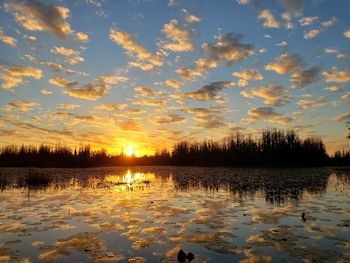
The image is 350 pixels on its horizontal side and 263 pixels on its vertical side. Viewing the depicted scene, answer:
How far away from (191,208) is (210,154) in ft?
366

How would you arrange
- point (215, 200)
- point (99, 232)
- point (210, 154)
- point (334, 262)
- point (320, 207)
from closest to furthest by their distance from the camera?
point (334, 262) < point (99, 232) < point (320, 207) < point (215, 200) < point (210, 154)

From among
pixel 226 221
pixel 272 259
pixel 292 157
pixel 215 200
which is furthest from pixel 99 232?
pixel 292 157

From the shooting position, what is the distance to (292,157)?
104 meters

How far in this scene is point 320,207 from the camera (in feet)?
49.3

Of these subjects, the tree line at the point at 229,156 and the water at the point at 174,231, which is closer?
the water at the point at 174,231

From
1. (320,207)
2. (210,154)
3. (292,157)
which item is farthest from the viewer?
(210,154)

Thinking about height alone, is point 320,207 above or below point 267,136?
below

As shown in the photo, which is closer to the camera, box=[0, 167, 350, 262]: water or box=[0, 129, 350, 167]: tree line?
box=[0, 167, 350, 262]: water

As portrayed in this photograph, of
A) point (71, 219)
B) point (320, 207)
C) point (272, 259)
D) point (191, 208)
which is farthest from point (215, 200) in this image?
point (272, 259)

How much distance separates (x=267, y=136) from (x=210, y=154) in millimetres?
24413

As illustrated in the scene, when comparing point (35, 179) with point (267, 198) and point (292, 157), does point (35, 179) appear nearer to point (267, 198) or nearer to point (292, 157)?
point (267, 198)

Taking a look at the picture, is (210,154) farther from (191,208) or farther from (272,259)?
(272,259)

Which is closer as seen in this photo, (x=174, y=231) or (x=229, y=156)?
(x=174, y=231)

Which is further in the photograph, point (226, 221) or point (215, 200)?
point (215, 200)
